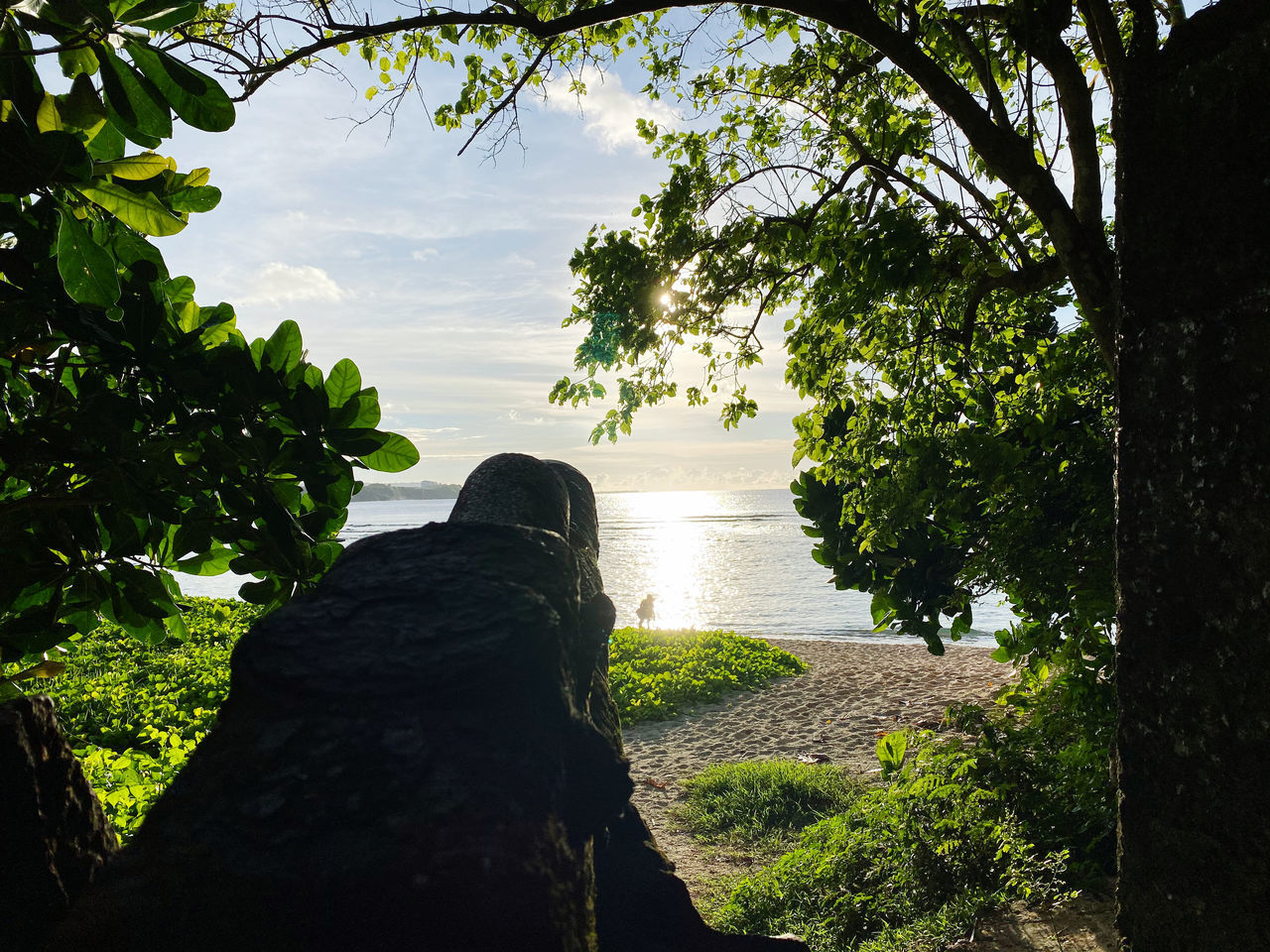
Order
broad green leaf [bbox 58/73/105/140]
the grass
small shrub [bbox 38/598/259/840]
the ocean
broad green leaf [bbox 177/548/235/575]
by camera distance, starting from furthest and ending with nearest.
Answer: the ocean
the grass
small shrub [bbox 38/598/259/840]
broad green leaf [bbox 177/548/235/575]
broad green leaf [bbox 58/73/105/140]

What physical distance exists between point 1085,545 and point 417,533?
4.04 m

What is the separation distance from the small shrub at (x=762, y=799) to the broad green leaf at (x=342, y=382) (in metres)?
6.08

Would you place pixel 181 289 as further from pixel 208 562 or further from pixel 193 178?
pixel 208 562

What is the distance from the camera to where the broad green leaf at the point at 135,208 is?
1.73 m

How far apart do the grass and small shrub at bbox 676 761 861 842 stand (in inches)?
129

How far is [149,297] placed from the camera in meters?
1.78

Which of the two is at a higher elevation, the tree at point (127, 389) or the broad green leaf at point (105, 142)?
the broad green leaf at point (105, 142)

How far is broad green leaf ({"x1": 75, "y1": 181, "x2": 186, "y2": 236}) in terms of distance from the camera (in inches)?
68.2

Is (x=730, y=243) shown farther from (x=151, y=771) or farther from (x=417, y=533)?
(x=151, y=771)

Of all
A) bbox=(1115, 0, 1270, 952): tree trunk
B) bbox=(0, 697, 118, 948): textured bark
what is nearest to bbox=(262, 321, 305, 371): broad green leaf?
bbox=(0, 697, 118, 948): textured bark

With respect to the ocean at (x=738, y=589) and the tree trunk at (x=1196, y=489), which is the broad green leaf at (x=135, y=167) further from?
the ocean at (x=738, y=589)

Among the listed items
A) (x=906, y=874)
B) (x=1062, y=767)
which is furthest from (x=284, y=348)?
(x=1062, y=767)

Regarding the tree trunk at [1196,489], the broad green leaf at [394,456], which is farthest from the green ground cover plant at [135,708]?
the tree trunk at [1196,489]

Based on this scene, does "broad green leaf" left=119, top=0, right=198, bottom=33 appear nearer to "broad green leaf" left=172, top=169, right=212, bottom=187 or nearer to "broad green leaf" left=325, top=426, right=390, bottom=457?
"broad green leaf" left=172, top=169, right=212, bottom=187
